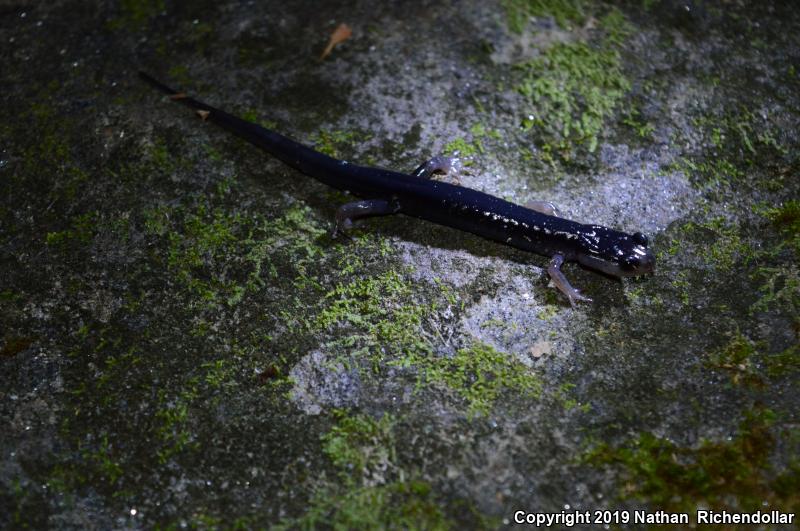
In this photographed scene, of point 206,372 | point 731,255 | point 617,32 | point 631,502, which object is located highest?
point 617,32

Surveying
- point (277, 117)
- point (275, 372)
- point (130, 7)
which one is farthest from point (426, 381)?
point (130, 7)

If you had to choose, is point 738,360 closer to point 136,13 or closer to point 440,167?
point 440,167

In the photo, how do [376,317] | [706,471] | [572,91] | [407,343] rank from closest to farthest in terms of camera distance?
[706,471], [407,343], [376,317], [572,91]

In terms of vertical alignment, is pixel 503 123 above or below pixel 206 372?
above

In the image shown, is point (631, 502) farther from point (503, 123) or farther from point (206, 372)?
point (503, 123)

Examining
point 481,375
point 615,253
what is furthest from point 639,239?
point 481,375

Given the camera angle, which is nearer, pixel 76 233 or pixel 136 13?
pixel 76 233
